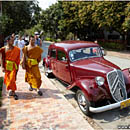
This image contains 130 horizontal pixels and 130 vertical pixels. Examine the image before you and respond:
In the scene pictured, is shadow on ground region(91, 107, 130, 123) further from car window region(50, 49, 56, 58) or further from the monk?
car window region(50, 49, 56, 58)

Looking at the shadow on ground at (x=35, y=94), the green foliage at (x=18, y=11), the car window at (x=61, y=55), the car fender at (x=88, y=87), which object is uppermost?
the green foliage at (x=18, y=11)

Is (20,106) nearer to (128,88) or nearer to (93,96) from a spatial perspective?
(93,96)

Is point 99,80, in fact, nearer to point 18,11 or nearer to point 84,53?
point 84,53

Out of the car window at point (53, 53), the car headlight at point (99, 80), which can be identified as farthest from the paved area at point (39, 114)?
the car window at point (53, 53)

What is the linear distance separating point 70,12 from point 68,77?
75.7ft

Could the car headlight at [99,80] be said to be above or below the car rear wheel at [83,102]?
above

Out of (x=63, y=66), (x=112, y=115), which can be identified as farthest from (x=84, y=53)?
(x=112, y=115)

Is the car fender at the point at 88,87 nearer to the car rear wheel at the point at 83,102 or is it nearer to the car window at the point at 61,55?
the car rear wheel at the point at 83,102

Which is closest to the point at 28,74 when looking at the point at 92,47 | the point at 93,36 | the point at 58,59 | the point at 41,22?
the point at 58,59

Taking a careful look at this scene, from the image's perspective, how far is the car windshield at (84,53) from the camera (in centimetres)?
547

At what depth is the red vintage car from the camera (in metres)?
4.15

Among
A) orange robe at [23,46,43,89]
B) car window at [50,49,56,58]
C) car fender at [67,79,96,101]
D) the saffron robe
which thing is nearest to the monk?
orange robe at [23,46,43,89]

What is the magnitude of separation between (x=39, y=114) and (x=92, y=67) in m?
2.05

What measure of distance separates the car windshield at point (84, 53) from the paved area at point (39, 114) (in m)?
1.51
